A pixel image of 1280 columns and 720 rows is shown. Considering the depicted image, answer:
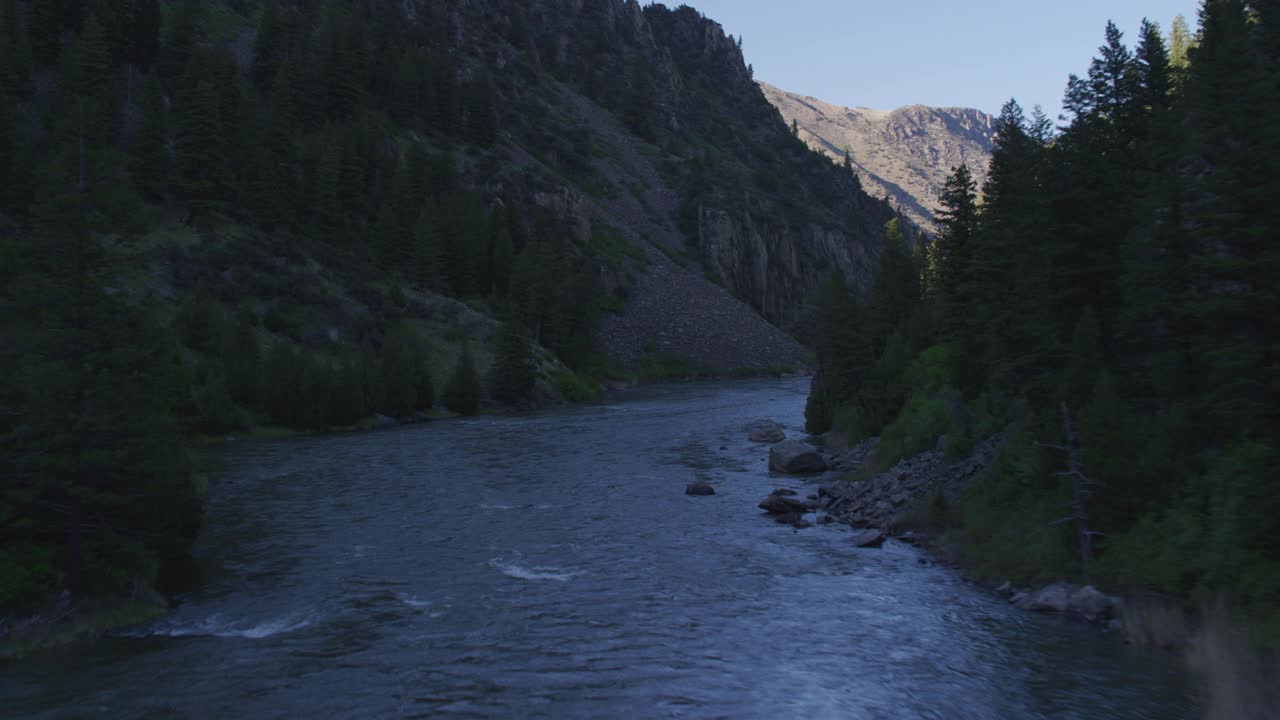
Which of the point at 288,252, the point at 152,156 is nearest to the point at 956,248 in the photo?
the point at 288,252

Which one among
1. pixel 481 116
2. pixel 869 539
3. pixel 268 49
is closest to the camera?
pixel 869 539

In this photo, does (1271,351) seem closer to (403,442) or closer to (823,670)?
(823,670)

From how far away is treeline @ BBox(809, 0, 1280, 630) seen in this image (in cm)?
1841

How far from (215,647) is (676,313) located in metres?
111

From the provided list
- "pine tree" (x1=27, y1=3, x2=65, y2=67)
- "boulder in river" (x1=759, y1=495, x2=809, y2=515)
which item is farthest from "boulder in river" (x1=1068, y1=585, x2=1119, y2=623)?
"pine tree" (x1=27, y1=3, x2=65, y2=67)

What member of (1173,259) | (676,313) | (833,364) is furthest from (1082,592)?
(676,313)

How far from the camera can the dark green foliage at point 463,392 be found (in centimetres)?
6956

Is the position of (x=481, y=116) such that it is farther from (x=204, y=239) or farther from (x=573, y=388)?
(x=204, y=239)

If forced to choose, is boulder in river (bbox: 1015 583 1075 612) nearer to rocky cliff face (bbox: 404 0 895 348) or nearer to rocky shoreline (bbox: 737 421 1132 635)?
rocky shoreline (bbox: 737 421 1132 635)

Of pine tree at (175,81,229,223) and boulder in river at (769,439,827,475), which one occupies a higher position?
pine tree at (175,81,229,223)

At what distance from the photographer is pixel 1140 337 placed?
25109 millimetres

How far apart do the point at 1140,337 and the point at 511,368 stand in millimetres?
57480

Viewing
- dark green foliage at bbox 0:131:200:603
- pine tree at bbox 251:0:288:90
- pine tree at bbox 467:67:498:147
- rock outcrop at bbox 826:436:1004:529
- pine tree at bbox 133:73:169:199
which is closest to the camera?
dark green foliage at bbox 0:131:200:603

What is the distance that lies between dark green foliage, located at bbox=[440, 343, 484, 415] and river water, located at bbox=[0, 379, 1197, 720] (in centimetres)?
3459
